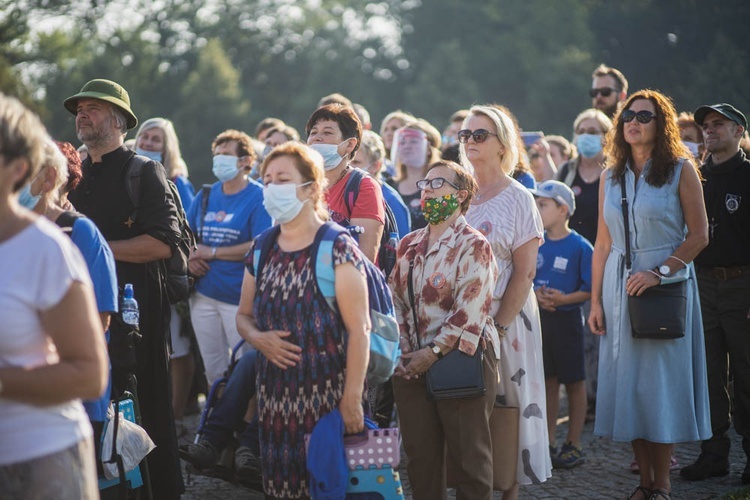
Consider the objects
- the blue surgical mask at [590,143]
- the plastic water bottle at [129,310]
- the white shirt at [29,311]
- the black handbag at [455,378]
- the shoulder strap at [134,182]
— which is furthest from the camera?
the blue surgical mask at [590,143]

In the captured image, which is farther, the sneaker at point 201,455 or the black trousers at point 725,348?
the black trousers at point 725,348

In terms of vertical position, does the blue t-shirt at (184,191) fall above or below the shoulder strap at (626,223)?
above

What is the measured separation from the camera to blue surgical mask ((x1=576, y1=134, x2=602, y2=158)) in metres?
8.91

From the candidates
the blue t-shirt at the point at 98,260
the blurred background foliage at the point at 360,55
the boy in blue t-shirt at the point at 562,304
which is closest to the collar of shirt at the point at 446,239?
the blue t-shirt at the point at 98,260

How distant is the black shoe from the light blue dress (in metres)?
0.88

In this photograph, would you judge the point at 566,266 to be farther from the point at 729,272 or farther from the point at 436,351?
the point at 436,351

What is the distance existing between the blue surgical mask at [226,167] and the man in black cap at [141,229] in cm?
245

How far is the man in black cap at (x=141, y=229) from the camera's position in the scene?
5359 mm

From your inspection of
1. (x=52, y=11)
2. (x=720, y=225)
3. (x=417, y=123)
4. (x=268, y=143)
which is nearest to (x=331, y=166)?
(x=720, y=225)

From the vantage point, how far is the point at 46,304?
9.50 feet

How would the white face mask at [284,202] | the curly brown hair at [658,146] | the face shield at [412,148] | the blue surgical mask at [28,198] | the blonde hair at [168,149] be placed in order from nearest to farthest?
the blue surgical mask at [28,198], the white face mask at [284,202], the curly brown hair at [658,146], the blonde hair at [168,149], the face shield at [412,148]

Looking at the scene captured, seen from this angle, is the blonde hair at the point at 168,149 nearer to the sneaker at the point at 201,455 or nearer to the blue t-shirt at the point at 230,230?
the blue t-shirt at the point at 230,230

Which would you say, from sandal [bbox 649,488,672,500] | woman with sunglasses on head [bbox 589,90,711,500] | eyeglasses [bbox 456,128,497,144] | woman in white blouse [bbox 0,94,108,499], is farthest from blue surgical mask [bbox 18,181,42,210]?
sandal [bbox 649,488,672,500]

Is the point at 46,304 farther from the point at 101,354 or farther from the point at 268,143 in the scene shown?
the point at 268,143
